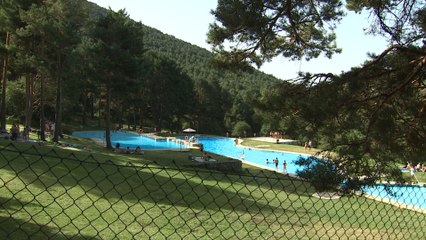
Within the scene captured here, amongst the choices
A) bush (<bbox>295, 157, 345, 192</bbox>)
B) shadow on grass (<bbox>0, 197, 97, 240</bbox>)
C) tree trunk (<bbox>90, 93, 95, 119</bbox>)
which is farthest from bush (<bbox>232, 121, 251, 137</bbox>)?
bush (<bbox>295, 157, 345, 192</bbox>)

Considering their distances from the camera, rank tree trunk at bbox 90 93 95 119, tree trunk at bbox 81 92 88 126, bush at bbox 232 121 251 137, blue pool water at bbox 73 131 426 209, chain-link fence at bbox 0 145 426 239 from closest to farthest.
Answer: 1. chain-link fence at bbox 0 145 426 239
2. blue pool water at bbox 73 131 426 209
3. tree trunk at bbox 81 92 88 126
4. bush at bbox 232 121 251 137
5. tree trunk at bbox 90 93 95 119

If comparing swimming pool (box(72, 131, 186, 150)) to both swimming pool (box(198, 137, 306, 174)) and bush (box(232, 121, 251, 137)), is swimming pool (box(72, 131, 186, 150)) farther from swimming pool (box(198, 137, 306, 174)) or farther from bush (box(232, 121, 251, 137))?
bush (box(232, 121, 251, 137))

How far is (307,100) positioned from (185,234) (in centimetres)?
277

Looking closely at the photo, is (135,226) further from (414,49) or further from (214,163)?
(214,163)

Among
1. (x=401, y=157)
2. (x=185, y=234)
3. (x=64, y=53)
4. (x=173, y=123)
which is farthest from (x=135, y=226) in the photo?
(x=173, y=123)

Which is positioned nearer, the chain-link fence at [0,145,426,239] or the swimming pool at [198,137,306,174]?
the chain-link fence at [0,145,426,239]

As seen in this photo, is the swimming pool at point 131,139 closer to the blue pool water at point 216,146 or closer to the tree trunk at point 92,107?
the blue pool water at point 216,146

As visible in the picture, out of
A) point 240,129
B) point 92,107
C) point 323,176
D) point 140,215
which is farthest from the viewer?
point 92,107

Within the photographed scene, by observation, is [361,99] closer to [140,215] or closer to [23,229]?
[140,215]

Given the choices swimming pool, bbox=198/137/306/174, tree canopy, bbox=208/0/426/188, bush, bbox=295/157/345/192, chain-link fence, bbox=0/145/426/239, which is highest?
tree canopy, bbox=208/0/426/188

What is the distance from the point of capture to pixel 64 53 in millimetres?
18562

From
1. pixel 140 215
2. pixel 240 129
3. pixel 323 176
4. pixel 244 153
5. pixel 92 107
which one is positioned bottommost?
pixel 244 153

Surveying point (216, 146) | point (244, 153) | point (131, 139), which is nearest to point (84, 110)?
point (131, 139)

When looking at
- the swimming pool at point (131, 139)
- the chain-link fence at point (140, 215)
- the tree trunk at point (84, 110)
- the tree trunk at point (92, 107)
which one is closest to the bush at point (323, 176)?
the chain-link fence at point (140, 215)
